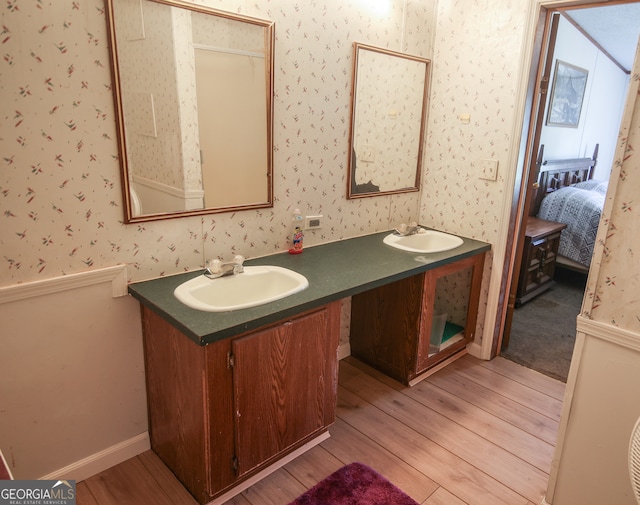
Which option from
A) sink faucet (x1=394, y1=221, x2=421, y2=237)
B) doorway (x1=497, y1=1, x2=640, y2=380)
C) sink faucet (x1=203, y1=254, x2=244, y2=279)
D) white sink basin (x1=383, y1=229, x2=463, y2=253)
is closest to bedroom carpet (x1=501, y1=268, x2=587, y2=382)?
doorway (x1=497, y1=1, x2=640, y2=380)

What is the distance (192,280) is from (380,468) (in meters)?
1.16

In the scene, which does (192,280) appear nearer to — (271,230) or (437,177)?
(271,230)

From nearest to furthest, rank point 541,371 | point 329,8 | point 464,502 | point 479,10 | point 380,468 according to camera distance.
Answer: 1. point 464,502
2. point 380,468
3. point 329,8
4. point 479,10
5. point 541,371

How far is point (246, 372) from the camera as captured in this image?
164cm

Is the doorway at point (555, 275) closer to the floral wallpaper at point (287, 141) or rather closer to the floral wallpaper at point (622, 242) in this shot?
the floral wallpaper at point (287, 141)

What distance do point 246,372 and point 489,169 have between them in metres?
1.88

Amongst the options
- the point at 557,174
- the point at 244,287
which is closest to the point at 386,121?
the point at 244,287

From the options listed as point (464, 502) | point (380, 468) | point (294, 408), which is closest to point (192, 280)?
point (294, 408)

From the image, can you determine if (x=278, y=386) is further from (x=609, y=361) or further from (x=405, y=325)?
(x=609, y=361)

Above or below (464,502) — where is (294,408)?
above

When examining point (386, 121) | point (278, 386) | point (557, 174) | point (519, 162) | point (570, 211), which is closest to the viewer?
point (278, 386)

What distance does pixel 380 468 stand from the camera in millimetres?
1944

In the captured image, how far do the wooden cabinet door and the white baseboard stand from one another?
1.79 feet

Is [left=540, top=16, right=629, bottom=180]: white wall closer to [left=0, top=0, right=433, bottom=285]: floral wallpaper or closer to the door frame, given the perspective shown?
the door frame
